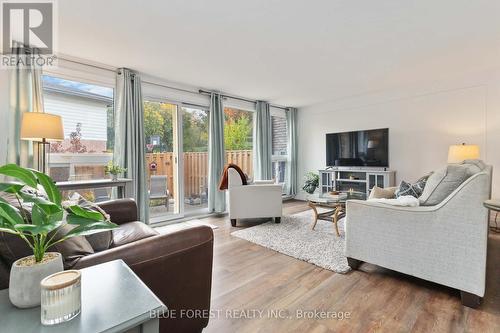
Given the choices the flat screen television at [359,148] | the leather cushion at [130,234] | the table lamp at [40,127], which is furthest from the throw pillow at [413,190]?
Result: the table lamp at [40,127]

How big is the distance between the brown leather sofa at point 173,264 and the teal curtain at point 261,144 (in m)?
4.00

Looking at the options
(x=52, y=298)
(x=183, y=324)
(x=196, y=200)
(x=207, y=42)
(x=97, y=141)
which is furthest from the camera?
(x=196, y=200)

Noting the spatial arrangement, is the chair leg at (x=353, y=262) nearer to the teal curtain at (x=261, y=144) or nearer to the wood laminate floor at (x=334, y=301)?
the wood laminate floor at (x=334, y=301)

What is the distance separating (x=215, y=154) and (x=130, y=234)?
8.85 feet

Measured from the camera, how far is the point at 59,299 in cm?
67

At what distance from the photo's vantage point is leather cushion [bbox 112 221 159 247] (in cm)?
174

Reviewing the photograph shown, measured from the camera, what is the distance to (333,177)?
5066 millimetres

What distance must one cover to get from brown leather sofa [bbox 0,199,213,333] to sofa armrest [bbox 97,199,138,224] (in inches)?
42.7

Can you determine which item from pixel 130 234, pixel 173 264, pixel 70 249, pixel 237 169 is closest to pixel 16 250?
pixel 70 249

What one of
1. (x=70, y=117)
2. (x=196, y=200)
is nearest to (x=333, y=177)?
(x=196, y=200)

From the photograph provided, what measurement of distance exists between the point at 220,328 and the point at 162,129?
10.7 ft

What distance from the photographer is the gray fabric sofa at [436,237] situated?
1.60 metres

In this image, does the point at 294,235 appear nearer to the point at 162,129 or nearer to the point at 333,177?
the point at 333,177

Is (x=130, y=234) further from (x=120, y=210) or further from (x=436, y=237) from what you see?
(x=436, y=237)
